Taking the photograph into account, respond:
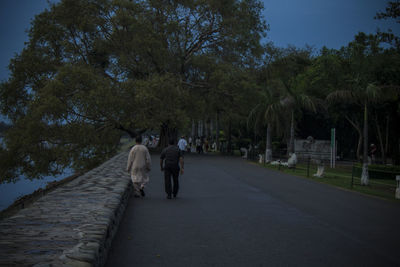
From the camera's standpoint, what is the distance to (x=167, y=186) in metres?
11.9

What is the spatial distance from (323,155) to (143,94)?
17.0 m

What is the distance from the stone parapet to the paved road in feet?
1.80

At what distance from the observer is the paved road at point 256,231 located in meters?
5.91

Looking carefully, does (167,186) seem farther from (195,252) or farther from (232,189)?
(195,252)

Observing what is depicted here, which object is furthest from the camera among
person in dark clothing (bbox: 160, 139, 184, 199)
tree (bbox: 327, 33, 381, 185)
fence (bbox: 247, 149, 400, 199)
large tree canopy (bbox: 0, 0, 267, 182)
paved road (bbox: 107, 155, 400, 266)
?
large tree canopy (bbox: 0, 0, 267, 182)

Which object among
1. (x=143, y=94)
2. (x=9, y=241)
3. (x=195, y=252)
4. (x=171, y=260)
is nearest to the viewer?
(x=9, y=241)

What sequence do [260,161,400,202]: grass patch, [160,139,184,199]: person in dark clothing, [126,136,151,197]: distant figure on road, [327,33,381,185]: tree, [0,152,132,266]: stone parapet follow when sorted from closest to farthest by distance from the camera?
[0,152,132,266]: stone parapet, [126,136,151,197]: distant figure on road, [160,139,184,199]: person in dark clothing, [260,161,400,202]: grass patch, [327,33,381,185]: tree

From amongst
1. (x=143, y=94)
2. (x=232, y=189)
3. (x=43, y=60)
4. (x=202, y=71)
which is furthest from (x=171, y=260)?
(x=202, y=71)

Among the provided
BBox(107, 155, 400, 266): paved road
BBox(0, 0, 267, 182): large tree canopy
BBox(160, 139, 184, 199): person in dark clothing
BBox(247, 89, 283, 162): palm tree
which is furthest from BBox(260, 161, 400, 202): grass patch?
BBox(0, 0, 267, 182): large tree canopy

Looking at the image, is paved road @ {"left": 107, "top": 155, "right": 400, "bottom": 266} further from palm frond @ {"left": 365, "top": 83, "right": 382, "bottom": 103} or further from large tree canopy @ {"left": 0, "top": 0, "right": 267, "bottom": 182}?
large tree canopy @ {"left": 0, "top": 0, "right": 267, "bottom": 182}

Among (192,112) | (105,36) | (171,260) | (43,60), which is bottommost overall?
(171,260)

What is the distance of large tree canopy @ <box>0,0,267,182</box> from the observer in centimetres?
2978

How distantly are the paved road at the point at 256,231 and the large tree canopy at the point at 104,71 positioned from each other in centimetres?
1973

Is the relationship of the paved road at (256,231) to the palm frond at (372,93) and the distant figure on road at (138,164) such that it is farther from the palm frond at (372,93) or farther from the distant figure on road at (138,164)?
the palm frond at (372,93)
